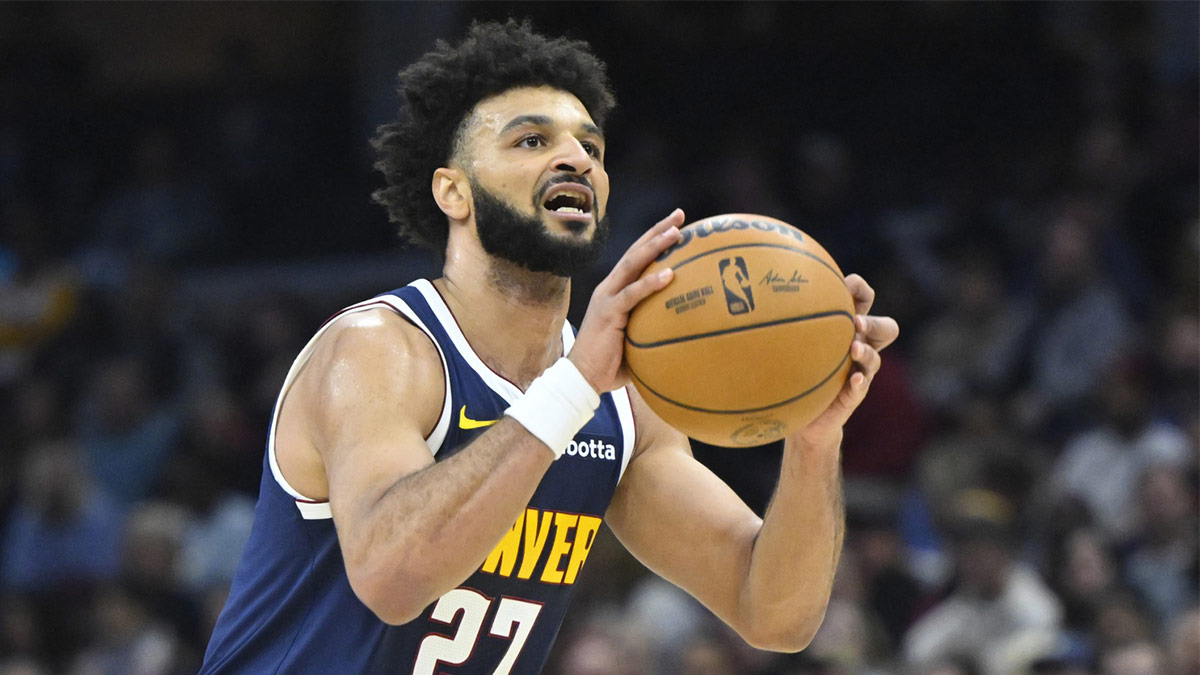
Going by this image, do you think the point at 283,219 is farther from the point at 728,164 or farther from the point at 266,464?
the point at 266,464

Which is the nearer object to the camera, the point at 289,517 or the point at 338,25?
the point at 289,517

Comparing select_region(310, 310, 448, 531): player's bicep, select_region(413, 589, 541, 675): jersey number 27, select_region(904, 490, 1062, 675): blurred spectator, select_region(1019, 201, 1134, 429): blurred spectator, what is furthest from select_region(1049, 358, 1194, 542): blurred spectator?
select_region(310, 310, 448, 531): player's bicep

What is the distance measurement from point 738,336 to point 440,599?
1.00 metres

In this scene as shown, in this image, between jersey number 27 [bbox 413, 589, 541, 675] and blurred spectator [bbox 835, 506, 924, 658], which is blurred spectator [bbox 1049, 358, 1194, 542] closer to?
blurred spectator [bbox 835, 506, 924, 658]

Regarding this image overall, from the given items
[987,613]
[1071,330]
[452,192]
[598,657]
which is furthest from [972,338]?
[452,192]

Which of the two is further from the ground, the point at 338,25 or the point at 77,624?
the point at 338,25

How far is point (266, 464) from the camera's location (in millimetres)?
3830

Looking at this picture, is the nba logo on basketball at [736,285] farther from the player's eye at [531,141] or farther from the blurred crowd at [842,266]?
the blurred crowd at [842,266]

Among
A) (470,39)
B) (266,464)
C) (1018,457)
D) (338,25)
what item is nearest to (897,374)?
(1018,457)

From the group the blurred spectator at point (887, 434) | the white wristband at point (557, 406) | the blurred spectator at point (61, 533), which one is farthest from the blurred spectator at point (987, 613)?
the blurred spectator at point (61, 533)

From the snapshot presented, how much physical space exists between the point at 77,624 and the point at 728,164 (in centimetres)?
486

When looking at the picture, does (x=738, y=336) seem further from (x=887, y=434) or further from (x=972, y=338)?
(x=972, y=338)

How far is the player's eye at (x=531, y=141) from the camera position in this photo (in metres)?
3.93

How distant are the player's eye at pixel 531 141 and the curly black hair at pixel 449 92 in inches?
9.9
